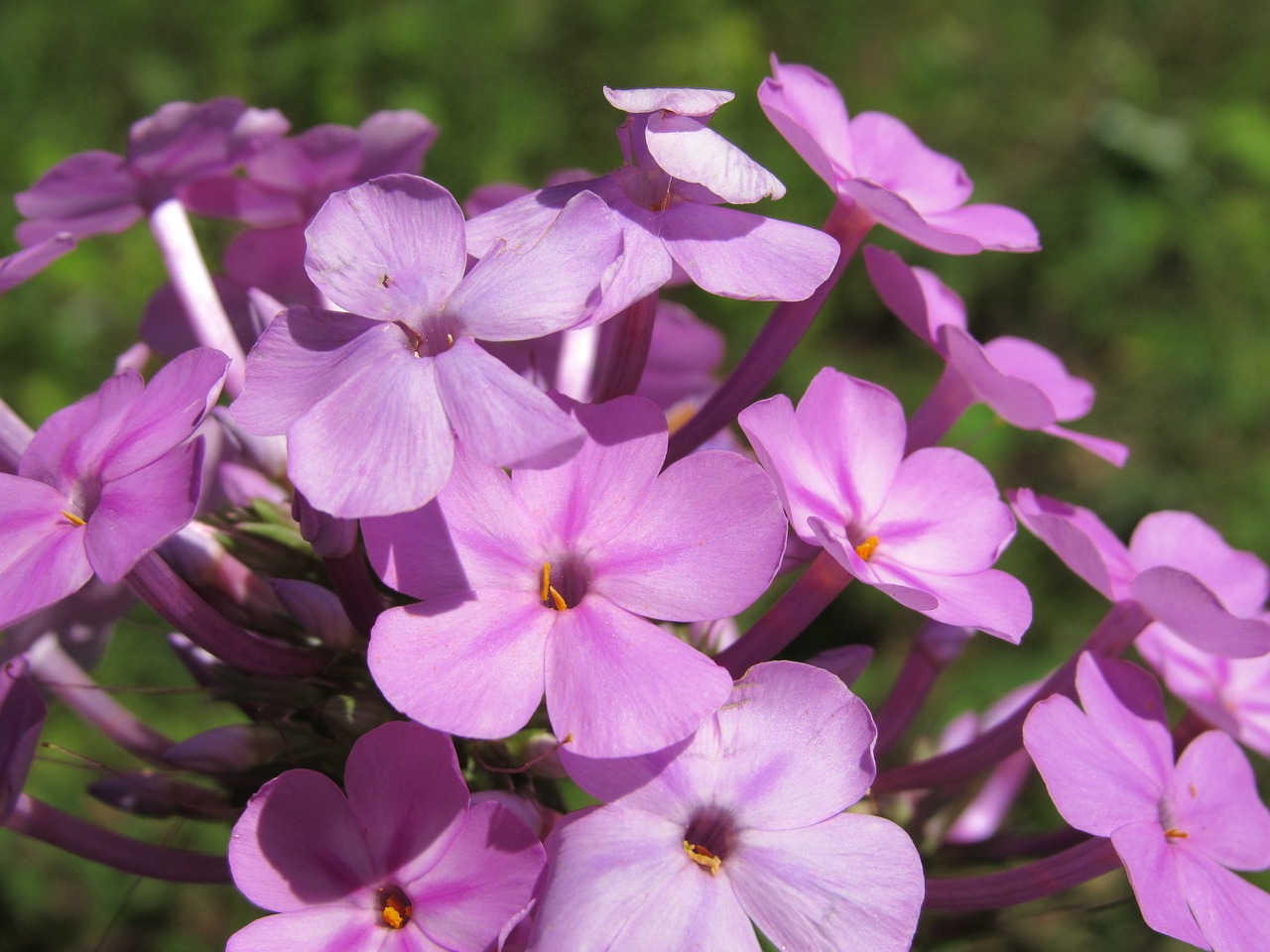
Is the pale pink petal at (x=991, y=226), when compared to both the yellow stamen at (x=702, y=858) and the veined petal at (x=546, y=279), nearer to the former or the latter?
the veined petal at (x=546, y=279)

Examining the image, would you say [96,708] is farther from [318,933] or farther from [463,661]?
[463,661]

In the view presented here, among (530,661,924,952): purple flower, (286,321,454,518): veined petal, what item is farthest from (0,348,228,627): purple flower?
(530,661,924,952): purple flower

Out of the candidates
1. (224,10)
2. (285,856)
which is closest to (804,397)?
(285,856)

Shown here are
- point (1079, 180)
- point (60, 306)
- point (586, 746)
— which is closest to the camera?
point (586, 746)

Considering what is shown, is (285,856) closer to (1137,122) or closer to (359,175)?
(359,175)

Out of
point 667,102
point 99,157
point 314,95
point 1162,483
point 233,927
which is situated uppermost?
point 667,102

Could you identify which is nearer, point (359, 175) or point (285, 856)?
point (285, 856)

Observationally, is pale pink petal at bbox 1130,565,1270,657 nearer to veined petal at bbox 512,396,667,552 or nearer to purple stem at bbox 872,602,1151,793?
purple stem at bbox 872,602,1151,793
